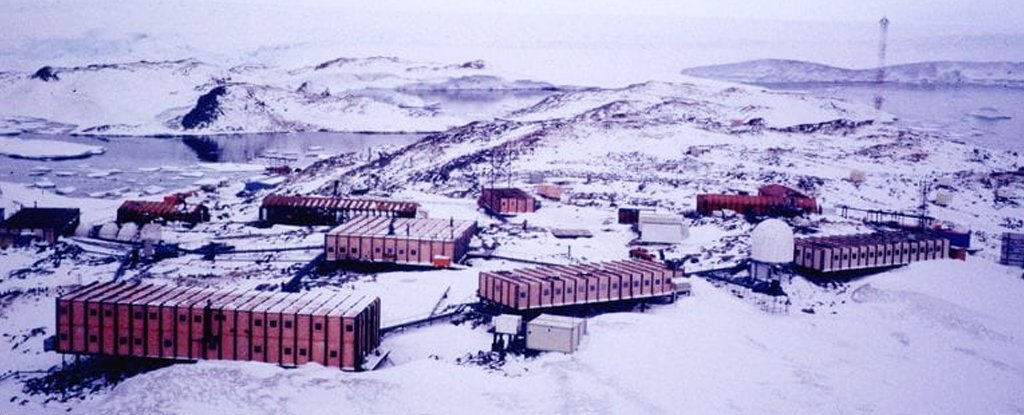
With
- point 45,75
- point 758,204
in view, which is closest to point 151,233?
point 758,204

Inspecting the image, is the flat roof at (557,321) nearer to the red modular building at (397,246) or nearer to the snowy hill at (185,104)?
the red modular building at (397,246)

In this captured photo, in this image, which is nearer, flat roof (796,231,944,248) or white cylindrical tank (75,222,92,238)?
flat roof (796,231,944,248)

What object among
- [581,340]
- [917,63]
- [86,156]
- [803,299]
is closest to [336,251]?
[581,340]

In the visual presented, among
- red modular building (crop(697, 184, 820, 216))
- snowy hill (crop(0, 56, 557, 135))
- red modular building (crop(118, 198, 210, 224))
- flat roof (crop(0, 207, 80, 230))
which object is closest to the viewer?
flat roof (crop(0, 207, 80, 230))

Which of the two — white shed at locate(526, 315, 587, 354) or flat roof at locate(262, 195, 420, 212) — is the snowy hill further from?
white shed at locate(526, 315, 587, 354)

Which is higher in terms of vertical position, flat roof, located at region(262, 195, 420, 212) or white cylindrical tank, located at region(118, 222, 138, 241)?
flat roof, located at region(262, 195, 420, 212)

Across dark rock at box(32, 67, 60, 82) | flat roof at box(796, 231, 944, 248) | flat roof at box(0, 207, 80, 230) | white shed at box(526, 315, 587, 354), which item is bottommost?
white shed at box(526, 315, 587, 354)

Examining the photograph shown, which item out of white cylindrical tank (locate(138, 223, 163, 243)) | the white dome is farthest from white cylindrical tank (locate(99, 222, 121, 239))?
the white dome
